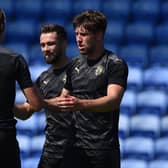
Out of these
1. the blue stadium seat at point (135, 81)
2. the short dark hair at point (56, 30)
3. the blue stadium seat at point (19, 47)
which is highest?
the short dark hair at point (56, 30)

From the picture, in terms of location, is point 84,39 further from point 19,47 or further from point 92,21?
point 19,47

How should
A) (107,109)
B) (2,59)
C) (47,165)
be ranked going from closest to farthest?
(2,59) < (107,109) < (47,165)

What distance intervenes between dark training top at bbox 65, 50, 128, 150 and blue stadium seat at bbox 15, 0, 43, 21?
3.05m

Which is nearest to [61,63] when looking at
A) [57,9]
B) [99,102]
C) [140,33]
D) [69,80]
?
[69,80]

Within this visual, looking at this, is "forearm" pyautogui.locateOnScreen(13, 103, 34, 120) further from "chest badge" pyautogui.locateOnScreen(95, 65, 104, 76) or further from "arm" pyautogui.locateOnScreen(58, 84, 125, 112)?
"chest badge" pyautogui.locateOnScreen(95, 65, 104, 76)

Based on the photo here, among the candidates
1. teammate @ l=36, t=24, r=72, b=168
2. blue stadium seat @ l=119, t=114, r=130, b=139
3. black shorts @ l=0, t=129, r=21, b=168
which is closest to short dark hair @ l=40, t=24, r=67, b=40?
teammate @ l=36, t=24, r=72, b=168

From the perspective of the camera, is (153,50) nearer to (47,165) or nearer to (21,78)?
(47,165)

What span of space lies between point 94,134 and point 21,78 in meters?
0.55

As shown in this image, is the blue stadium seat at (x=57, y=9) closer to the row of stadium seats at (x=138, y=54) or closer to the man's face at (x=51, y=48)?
the row of stadium seats at (x=138, y=54)

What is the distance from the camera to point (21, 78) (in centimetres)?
311

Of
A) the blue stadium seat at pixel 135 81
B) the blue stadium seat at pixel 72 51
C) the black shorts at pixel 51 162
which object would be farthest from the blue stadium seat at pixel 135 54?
the black shorts at pixel 51 162

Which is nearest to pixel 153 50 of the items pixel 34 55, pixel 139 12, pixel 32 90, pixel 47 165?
pixel 139 12

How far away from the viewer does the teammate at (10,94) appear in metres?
3.09

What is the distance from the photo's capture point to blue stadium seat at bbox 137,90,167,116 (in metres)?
5.84
